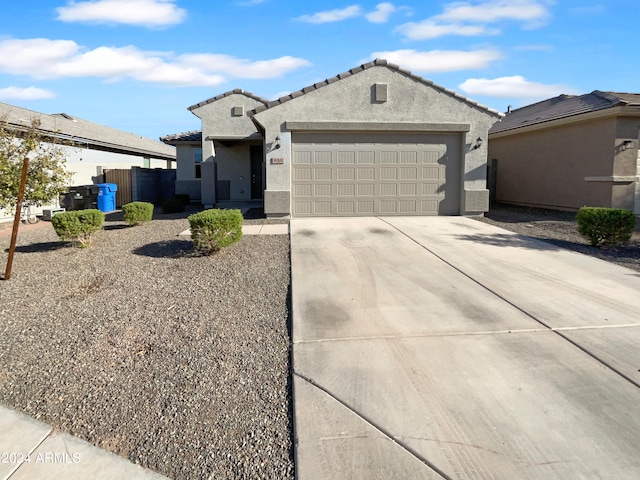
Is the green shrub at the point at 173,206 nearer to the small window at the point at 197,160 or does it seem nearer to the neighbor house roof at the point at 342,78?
the small window at the point at 197,160

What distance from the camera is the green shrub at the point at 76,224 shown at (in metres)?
9.06

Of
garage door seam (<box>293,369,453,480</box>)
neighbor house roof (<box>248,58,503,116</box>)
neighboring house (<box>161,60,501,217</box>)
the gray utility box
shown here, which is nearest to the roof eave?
neighboring house (<box>161,60,501,217</box>)

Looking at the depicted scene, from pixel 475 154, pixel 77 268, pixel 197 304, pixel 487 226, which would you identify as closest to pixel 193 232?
pixel 77 268

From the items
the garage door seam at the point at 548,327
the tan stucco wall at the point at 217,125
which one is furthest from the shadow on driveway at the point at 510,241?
the tan stucco wall at the point at 217,125

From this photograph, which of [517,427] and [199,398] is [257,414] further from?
[517,427]

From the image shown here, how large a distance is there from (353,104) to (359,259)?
6.49m

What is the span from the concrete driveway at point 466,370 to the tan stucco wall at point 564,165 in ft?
24.6

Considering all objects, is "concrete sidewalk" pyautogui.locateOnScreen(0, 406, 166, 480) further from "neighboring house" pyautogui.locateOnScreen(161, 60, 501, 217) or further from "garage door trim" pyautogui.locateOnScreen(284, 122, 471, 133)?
"garage door trim" pyautogui.locateOnScreen(284, 122, 471, 133)

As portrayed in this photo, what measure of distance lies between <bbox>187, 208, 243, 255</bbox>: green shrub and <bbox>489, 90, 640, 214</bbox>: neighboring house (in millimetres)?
11789

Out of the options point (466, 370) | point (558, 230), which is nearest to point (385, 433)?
point (466, 370)

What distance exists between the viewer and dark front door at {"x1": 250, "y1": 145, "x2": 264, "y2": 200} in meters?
20.8

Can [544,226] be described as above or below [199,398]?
above

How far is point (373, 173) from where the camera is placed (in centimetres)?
1341

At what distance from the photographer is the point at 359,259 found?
8.26 metres
